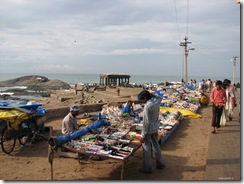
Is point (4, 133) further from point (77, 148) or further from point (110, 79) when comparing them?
point (110, 79)

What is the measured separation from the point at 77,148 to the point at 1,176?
1.73 m

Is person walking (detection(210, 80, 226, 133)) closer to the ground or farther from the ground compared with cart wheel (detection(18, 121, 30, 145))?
farther from the ground

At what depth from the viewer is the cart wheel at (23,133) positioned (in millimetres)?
6641

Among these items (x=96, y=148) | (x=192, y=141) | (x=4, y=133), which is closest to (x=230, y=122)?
(x=192, y=141)

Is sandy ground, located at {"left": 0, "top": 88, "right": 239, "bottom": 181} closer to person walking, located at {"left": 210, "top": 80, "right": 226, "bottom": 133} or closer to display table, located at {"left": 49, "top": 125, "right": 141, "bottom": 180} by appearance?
display table, located at {"left": 49, "top": 125, "right": 141, "bottom": 180}

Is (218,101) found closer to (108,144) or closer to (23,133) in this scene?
(108,144)

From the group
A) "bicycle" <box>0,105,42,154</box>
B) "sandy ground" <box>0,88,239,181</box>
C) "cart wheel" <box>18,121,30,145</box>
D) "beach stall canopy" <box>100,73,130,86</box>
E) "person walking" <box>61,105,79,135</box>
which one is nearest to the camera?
"sandy ground" <box>0,88,239,181</box>

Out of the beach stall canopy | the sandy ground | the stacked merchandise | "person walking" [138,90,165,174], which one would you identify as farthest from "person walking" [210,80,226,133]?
the beach stall canopy

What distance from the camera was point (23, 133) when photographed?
22.1ft

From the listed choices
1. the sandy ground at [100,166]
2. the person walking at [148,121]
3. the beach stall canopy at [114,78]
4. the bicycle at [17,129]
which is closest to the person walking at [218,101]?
the sandy ground at [100,166]

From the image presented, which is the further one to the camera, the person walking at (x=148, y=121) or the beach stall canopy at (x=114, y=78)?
the beach stall canopy at (x=114, y=78)

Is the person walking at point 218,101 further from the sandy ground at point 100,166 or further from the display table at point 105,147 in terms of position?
the display table at point 105,147

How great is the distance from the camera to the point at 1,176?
16.6 ft

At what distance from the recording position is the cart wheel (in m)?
6.64
